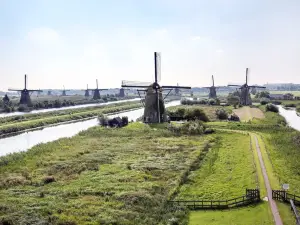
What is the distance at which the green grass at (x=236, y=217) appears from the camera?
61.6 ft

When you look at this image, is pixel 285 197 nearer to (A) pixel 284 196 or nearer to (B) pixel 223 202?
(A) pixel 284 196

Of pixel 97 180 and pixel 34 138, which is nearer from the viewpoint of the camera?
pixel 97 180

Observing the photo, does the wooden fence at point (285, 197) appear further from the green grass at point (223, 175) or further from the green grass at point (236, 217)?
the green grass at point (223, 175)

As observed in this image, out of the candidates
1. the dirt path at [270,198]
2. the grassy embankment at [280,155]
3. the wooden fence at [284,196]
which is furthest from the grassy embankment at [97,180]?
the grassy embankment at [280,155]

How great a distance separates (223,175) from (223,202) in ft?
22.3

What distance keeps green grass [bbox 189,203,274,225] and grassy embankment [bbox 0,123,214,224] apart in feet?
3.36

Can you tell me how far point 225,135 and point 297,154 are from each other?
14.8 meters

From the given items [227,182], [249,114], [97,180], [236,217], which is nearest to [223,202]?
[236,217]

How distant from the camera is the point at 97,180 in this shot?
27.7m

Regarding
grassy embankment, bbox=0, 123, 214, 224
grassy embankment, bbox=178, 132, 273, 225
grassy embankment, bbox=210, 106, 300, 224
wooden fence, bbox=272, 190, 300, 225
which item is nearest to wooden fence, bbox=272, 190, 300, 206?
wooden fence, bbox=272, 190, 300, 225

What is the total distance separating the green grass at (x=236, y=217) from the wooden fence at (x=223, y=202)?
61 cm

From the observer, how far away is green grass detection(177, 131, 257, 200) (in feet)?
79.6

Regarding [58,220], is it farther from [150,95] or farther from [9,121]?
[9,121]

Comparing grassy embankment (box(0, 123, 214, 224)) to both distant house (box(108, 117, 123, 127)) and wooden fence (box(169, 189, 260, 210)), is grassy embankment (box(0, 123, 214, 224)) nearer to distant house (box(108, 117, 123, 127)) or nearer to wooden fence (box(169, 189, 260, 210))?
wooden fence (box(169, 189, 260, 210))
